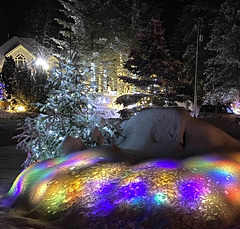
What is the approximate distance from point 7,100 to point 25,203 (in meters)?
26.2

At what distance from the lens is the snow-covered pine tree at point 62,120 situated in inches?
312

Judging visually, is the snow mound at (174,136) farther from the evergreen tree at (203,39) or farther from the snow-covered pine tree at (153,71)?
the evergreen tree at (203,39)

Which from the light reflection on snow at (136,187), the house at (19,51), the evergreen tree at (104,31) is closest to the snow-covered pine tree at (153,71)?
the evergreen tree at (104,31)

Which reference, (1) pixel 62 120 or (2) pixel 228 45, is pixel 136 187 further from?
(2) pixel 228 45

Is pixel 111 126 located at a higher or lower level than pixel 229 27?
lower

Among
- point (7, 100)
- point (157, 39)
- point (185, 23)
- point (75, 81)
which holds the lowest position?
point (7, 100)

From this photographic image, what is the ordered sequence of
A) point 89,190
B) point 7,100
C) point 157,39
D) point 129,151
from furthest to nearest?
point 7,100 → point 157,39 → point 129,151 → point 89,190

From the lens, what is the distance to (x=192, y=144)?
6484mm

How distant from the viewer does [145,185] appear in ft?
16.7

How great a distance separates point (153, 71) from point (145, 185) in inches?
604

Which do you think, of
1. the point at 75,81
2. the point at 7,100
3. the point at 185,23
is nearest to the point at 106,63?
the point at 7,100

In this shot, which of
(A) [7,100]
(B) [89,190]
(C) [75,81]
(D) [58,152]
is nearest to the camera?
(B) [89,190]

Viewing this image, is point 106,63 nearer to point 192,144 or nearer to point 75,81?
point 75,81

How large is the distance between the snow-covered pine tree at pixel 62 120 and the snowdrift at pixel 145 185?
1453 mm
